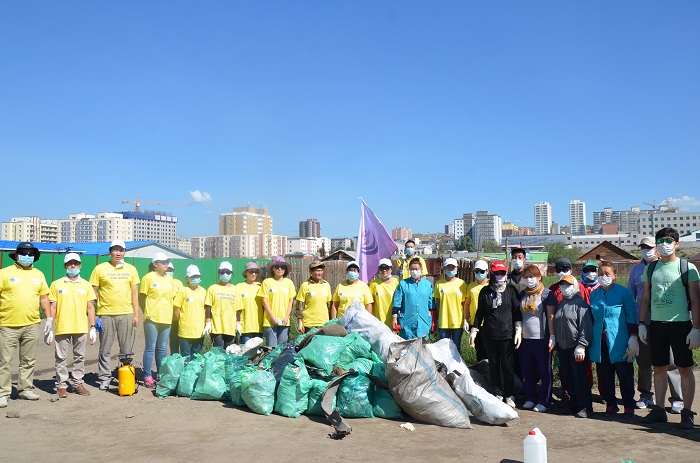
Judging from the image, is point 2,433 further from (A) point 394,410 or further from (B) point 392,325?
(B) point 392,325

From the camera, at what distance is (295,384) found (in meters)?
6.17

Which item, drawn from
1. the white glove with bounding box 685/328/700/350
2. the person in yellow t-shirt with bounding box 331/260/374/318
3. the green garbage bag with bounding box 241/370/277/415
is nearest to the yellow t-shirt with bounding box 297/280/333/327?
the person in yellow t-shirt with bounding box 331/260/374/318

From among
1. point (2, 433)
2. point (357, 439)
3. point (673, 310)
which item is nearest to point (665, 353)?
point (673, 310)

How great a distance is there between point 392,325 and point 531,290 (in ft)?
6.82

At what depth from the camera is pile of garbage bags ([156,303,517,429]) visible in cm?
582

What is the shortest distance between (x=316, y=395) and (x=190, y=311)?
8.20 feet

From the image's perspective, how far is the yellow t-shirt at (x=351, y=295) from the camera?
790cm

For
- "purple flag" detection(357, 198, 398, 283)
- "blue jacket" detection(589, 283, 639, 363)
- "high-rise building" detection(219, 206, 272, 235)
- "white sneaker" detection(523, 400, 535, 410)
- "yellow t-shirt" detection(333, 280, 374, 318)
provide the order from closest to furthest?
1. "blue jacket" detection(589, 283, 639, 363)
2. "white sneaker" detection(523, 400, 535, 410)
3. "yellow t-shirt" detection(333, 280, 374, 318)
4. "purple flag" detection(357, 198, 398, 283)
5. "high-rise building" detection(219, 206, 272, 235)

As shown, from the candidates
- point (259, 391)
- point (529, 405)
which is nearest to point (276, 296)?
point (259, 391)

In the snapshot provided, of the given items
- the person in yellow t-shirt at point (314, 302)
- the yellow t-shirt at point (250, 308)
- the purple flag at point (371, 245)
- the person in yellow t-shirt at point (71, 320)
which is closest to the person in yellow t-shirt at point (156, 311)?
the person in yellow t-shirt at point (71, 320)

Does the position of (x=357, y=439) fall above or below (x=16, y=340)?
below

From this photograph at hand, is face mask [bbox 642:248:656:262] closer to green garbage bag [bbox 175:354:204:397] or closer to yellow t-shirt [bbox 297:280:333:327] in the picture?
yellow t-shirt [bbox 297:280:333:327]

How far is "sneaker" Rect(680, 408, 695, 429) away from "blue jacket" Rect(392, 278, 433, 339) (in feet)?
9.63

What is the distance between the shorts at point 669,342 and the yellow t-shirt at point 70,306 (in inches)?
254
